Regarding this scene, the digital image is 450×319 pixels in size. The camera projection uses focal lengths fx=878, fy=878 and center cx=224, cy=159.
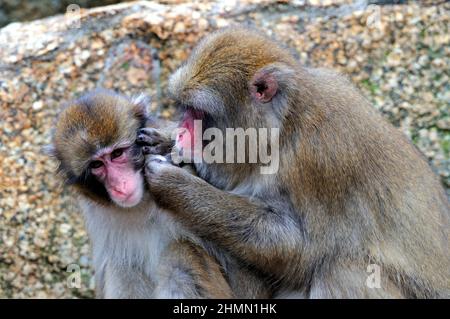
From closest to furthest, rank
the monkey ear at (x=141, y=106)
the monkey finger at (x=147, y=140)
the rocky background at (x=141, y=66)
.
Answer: the monkey finger at (x=147, y=140) < the monkey ear at (x=141, y=106) < the rocky background at (x=141, y=66)

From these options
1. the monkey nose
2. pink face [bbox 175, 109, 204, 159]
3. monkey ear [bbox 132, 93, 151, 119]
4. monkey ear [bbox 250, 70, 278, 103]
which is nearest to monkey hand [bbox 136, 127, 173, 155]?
the monkey nose

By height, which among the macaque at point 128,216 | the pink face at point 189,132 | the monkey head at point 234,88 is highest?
the monkey head at point 234,88

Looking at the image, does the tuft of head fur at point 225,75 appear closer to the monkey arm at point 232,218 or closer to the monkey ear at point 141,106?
the monkey ear at point 141,106

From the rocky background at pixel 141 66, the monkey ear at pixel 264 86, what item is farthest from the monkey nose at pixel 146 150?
the rocky background at pixel 141 66

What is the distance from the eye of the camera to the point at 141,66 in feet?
22.5

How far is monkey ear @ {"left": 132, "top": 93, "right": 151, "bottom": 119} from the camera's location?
5.28m

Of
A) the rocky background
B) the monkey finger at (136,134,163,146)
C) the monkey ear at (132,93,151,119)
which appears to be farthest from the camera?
the rocky background

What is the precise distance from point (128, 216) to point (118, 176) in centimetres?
40

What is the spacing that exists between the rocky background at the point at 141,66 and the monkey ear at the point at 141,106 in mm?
1393

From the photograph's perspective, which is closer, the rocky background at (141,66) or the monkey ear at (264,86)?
the monkey ear at (264,86)

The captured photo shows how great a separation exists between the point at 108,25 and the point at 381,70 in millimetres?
2153

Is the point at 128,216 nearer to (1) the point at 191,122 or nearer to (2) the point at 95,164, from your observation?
(2) the point at 95,164

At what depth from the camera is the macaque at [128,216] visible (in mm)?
4918

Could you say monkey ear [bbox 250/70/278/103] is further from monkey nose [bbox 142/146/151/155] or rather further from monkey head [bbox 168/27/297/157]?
monkey nose [bbox 142/146/151/155]
